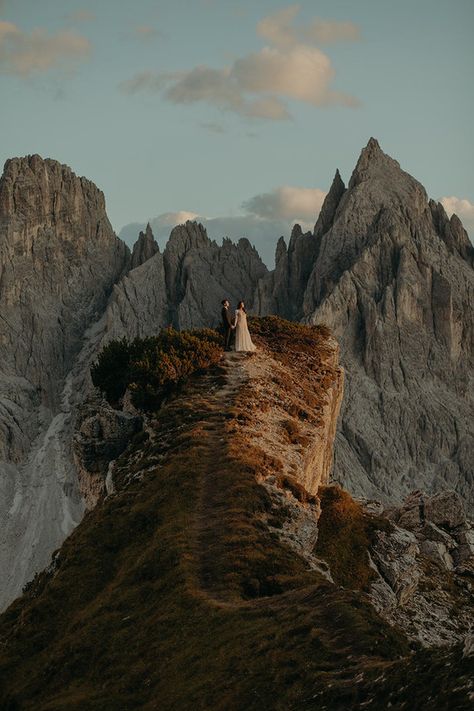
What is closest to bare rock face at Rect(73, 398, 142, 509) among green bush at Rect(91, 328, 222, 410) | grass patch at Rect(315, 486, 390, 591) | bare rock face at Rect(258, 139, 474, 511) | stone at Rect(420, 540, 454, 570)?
green bush at Rect(91, 328, 222, 410)

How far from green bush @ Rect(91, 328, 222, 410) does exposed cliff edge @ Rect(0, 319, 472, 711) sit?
3.14ft

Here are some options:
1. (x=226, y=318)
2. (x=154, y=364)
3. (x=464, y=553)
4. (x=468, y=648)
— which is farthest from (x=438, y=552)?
(x=468, y=648)

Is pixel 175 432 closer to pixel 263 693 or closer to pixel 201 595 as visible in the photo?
pixel 201 595

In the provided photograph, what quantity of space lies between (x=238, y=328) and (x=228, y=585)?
27.6 meters

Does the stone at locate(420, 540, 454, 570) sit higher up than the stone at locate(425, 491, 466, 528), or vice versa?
the stone at locate(425, 491, 466, 528)

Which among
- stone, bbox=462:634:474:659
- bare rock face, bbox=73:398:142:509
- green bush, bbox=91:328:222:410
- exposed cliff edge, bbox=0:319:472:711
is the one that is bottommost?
stone, bbox=462:634:474:659

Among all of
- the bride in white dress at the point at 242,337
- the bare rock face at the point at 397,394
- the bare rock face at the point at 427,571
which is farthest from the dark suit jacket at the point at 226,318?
the bare rock face at the point at 397,394

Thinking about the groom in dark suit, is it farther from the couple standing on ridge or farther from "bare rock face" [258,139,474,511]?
"bare rock face" [258,139,474,511]

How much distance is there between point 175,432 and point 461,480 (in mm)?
146812

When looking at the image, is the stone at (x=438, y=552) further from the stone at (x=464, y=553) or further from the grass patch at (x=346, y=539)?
the grass patch at (x=346, y=539)

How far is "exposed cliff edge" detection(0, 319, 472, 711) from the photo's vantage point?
66.7ft

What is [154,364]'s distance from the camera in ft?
170

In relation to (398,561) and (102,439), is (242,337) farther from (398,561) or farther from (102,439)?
(398,561)

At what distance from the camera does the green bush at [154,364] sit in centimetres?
5062
